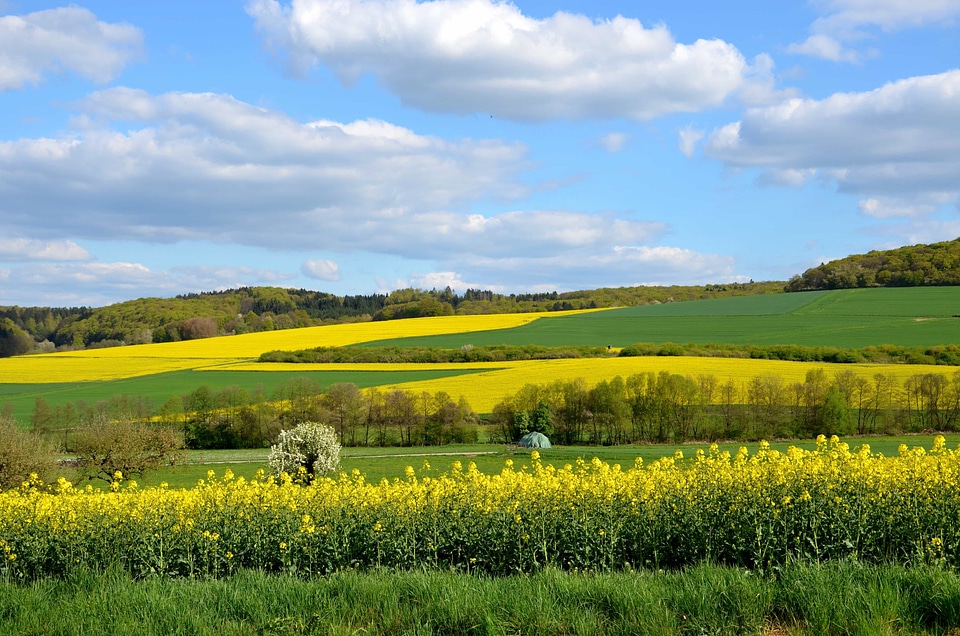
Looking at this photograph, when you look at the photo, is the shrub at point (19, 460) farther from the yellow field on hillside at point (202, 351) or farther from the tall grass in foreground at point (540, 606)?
the yellow field on hillside at point (202, 351)

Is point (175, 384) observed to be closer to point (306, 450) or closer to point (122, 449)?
point (122, 449)

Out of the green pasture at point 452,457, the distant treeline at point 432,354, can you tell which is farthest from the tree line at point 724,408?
the distant treeline at point 432,354

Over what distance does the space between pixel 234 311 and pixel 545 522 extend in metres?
126

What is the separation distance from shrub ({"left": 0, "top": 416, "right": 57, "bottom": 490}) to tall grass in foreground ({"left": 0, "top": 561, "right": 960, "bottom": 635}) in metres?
23.1

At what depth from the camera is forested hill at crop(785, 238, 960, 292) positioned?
93.1m

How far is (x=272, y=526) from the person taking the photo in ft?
31.5

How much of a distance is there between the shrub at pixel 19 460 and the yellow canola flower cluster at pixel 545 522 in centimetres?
1869

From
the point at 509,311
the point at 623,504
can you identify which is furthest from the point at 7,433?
the point at 509,311

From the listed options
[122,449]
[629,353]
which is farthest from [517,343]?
[122,449]

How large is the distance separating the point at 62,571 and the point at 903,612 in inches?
368

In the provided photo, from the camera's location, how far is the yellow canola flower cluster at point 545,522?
8180mm

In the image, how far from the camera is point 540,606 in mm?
5781

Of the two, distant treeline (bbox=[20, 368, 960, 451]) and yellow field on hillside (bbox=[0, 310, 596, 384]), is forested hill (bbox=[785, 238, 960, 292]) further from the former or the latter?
distant treeline (bbox=[20, 368, 960, 451])

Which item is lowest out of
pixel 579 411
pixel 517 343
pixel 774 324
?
pixel 579 411
